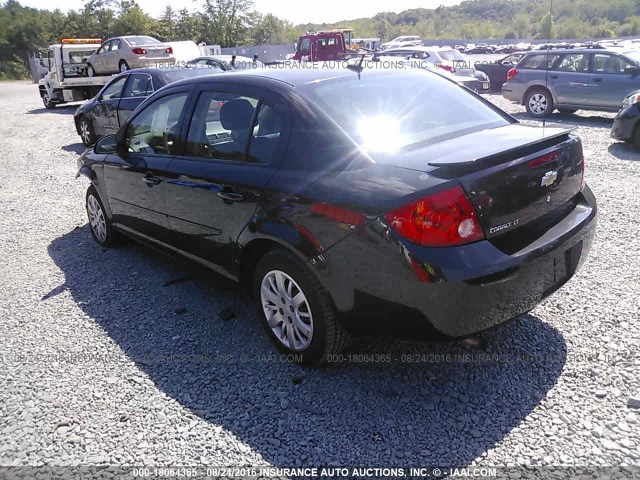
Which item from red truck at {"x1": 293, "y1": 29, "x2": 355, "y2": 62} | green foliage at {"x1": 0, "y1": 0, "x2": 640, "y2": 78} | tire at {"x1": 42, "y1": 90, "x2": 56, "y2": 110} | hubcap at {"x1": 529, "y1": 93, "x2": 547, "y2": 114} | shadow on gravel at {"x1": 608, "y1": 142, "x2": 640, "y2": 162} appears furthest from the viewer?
green foliage at {"x1": 0, "y1": 0, "x2": 640, "y2": 78}

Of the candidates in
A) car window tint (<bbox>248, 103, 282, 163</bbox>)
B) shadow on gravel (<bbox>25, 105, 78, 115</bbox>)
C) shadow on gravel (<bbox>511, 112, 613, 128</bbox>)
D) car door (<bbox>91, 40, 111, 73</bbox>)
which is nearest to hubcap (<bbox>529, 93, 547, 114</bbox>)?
shadow on gravel (<bbox>511, 112, 613, 128</bbox>)

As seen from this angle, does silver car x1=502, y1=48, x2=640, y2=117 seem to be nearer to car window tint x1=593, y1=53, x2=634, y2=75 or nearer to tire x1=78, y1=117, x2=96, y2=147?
car window tint x1=593, y1=53, x2=634, y2=75

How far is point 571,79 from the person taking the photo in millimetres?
12055

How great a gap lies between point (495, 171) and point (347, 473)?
163 cm

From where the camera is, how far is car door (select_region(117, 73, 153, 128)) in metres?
9.77

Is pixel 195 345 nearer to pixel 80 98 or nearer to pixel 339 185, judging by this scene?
pixel 339 185

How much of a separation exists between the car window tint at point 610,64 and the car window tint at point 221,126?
10923 mm

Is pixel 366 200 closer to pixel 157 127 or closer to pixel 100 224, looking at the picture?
pixel 157 127

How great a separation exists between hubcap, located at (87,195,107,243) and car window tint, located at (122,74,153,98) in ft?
15.4

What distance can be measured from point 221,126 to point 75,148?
32.5ft

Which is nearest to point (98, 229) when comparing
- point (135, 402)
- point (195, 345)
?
point (195, 345)

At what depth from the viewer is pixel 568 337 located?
336 centimetres

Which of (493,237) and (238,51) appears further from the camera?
(238,51)

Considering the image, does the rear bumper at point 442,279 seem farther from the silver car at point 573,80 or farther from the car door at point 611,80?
the car door at point 611,80
